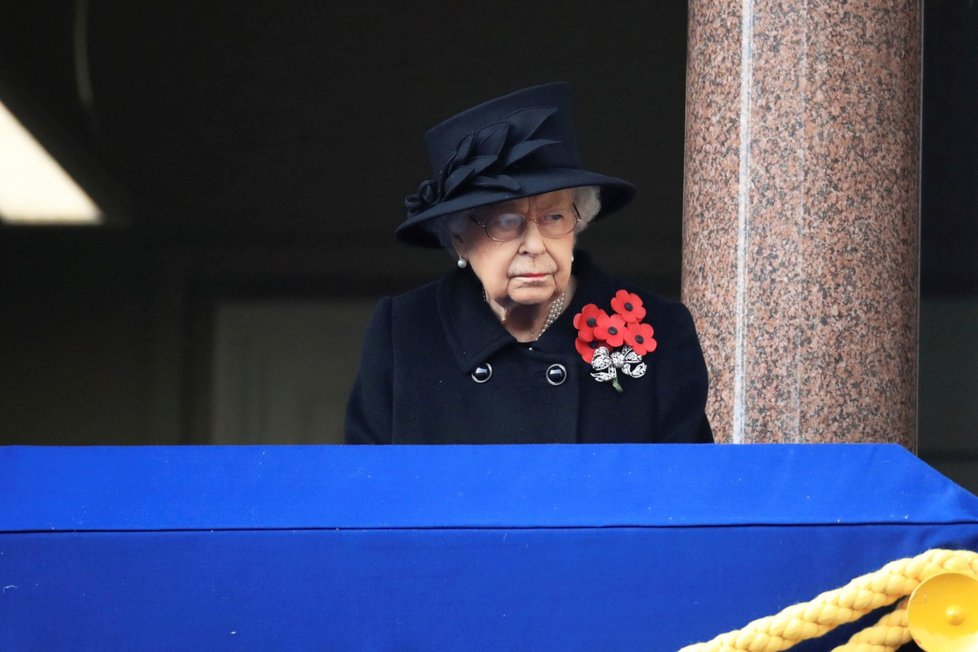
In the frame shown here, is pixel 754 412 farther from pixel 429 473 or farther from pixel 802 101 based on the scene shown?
pixel 429 473

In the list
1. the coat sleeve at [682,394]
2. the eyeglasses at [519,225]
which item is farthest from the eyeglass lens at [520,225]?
the coat sleeve at [682,394]

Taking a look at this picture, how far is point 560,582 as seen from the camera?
61.2 inches

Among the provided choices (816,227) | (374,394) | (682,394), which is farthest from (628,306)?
(816,227)

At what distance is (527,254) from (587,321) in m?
0.20

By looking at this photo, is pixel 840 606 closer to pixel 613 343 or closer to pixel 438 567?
pixel 438 567

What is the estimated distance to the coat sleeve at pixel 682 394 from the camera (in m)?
2.80

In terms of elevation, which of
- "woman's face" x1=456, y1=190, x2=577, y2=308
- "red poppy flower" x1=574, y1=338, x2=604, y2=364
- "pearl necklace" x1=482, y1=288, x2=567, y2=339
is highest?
"woman's face" x1=456, y1=190, x2=577, y2=308

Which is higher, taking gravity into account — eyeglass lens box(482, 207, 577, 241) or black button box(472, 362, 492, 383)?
eyeglass lens box(482, 207, 577, 241)

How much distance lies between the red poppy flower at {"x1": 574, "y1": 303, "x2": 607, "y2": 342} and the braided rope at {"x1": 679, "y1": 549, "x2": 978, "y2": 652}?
133 centimetres

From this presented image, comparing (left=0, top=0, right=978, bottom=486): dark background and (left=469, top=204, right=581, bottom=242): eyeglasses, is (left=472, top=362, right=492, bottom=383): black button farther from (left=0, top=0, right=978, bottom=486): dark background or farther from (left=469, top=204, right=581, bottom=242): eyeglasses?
(left=0, top=0, right=978, bottom=486): dark background

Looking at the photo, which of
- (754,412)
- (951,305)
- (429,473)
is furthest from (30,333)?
(429,473)

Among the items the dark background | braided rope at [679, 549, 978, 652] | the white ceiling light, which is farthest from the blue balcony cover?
the white ceiling light

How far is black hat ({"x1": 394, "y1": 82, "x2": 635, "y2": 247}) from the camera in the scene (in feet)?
8.76

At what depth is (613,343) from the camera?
2844 millimetres
